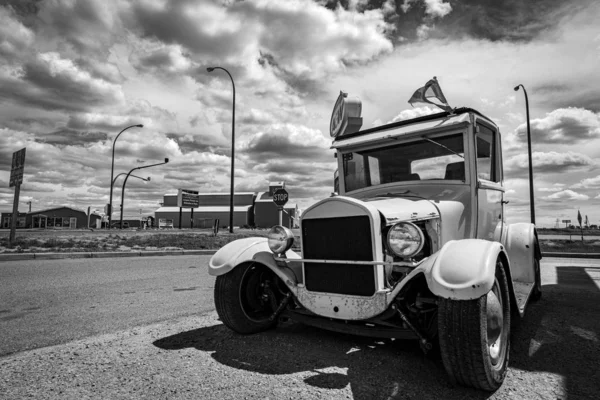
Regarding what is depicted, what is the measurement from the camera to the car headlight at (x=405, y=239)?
2.76 m

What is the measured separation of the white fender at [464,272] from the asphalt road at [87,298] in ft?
9.81

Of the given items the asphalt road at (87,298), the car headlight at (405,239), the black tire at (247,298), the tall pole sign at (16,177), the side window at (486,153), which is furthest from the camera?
the tall pole sign at (16,177)

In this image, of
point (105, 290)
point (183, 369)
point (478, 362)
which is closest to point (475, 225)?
point (478, 362)

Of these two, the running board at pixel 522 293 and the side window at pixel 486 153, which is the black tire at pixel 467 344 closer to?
the running board at pixel 522 293

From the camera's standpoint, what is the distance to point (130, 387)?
239 centimetres

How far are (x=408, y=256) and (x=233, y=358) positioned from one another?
4.98 ft

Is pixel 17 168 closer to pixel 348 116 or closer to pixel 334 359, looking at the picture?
pixel 348 116

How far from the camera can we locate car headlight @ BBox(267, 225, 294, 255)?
3486mm

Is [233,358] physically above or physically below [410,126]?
below

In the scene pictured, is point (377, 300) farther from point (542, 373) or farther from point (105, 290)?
point (105, 290)

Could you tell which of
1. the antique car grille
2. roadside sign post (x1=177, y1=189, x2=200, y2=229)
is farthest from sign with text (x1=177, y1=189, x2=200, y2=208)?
the antique car grille

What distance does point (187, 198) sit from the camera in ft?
157

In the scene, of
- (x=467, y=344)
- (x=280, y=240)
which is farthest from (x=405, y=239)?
(x=280, y=240)

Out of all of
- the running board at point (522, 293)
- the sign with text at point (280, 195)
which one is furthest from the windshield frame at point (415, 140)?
the sign with text at point (280, 195)
